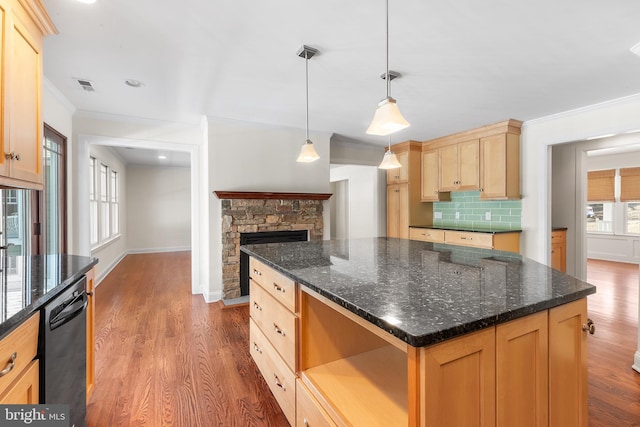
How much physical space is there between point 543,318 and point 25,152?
2.47 metres

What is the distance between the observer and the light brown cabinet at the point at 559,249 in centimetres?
409

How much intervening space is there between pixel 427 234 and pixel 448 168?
3.49 feet

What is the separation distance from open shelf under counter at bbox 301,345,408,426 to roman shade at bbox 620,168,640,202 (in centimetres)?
788

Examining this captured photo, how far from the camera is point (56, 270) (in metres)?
1.51

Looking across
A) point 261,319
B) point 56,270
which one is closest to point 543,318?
point 261,319

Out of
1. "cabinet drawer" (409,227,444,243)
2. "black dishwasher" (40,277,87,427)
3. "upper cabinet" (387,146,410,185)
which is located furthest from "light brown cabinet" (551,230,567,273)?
"black dishwasher" (40,277,87,427)

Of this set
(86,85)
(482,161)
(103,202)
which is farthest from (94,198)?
(482,161)

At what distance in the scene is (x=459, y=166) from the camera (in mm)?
4477

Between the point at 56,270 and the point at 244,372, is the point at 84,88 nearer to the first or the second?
the point at 56,270

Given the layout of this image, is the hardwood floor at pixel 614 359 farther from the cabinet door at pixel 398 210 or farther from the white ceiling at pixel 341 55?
the cabinet door at pixel 398 210

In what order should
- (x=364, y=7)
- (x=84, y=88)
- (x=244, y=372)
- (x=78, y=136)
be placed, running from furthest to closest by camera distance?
(x=78, y=136) < (x=84, y=88) < (x=244, y=372) < (x=364, y=7)

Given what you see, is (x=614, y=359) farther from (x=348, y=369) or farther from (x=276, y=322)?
(x=276, y=322)

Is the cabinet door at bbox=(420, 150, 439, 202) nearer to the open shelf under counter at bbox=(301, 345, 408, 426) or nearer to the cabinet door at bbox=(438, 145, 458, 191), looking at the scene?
the cabinet door at bbox=(438, 145, 458, 191)

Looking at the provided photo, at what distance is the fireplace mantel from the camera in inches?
147
